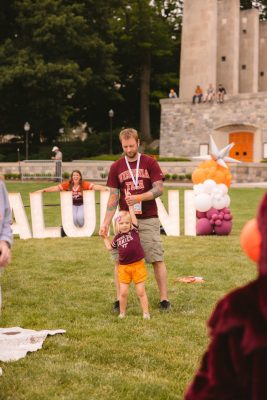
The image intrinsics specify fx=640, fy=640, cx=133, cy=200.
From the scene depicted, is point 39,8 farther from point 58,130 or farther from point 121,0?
point 58,130

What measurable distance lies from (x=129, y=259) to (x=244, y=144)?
35.7 meters

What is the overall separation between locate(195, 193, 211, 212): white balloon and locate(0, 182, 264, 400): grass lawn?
163cm

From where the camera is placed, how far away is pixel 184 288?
7.78 meters

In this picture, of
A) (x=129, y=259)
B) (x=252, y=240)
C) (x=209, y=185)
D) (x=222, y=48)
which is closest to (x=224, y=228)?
(x=209, y=185)

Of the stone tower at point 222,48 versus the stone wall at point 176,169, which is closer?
the stone wall at point 176,169

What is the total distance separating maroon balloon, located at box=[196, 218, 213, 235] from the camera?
13.0 metres

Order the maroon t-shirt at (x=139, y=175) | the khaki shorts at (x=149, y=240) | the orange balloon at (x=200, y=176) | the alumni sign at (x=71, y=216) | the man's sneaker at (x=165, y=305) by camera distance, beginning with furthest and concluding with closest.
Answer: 1. the orange balloon at (x=200, y=176)
2. the alumni sign at (x=71, y=216)
3. the man's sneaker at (x=165, y=305)
4. the khaki shorts at (x=149, y=240)
5. the maroon t-shirt at (x=139, y=175)

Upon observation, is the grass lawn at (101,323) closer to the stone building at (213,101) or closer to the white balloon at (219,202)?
the white balloon at (219,202)

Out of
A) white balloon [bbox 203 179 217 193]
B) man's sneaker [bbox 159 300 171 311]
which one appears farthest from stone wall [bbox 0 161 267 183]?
man's sneaker [bbox 159 300 171 311]

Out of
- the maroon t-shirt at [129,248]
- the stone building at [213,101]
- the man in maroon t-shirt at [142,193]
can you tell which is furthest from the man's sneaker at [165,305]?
the stone building at [213,101]

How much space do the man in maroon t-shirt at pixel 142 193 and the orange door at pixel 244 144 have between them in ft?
115

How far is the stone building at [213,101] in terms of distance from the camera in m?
39.8

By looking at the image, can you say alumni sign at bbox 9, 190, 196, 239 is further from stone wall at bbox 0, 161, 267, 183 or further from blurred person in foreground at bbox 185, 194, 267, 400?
stone wall at bbox 0, 161, 267, 183

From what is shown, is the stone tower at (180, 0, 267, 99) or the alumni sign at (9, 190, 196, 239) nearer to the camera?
the alumni sign at (9, 190, 196, 239)
